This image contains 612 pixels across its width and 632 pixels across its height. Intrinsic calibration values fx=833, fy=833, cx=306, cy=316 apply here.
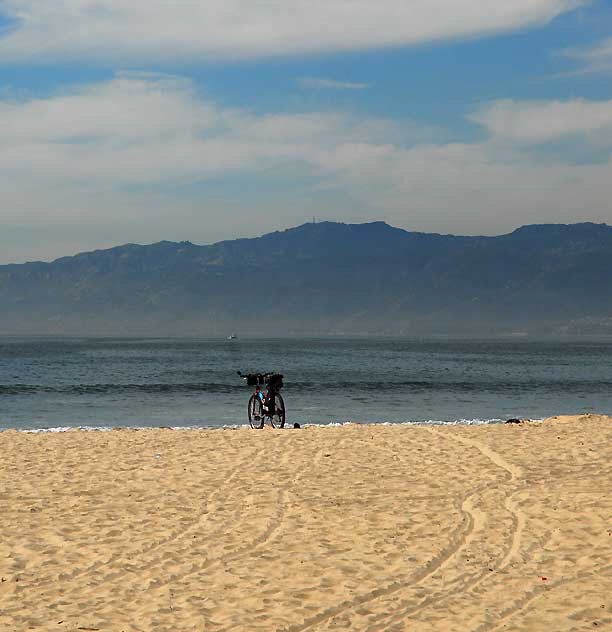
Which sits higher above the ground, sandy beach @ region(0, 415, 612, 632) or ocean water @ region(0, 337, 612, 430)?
sandy beach @ region(0, 415, 612, 632)

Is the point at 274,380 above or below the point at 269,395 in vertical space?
above

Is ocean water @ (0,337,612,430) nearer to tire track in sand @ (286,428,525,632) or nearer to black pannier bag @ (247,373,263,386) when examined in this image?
black pannier bag @ (247,373,263,386)

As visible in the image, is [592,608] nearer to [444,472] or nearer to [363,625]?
[363,625]

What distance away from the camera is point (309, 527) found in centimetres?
1091

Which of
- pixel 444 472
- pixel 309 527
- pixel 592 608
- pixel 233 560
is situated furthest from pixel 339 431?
pixel 592 608

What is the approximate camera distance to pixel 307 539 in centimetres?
1031

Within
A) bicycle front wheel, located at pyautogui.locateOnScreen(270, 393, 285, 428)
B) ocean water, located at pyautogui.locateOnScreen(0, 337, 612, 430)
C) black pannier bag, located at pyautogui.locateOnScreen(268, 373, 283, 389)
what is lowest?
ocean water, located at pyautogui.locateOnScreen(0, 337, 612, 430)

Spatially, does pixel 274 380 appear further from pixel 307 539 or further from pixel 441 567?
pixel 441 567

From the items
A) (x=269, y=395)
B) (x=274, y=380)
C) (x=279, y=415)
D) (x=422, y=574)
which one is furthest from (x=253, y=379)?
(x=422, y=574)

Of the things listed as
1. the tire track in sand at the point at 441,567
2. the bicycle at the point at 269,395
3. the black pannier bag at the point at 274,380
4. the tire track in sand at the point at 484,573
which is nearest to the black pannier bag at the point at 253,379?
the bicycle at the point at 269,395

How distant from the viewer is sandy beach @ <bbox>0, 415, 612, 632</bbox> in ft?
25.5

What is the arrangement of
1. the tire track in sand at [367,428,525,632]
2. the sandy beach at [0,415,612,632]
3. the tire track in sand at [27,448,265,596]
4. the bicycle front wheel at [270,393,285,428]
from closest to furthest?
1. the tire track in sand at [367,428,525,632]
2. the sandy beach at [0,415,612,632]
3. the tire track in sand at [27,448,265,596]
4. the bicycle front wheel at [270,393,285,428]

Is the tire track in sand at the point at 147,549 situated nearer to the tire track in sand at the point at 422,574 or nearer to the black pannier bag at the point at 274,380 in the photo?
the tire track in sand at the point at 422,574

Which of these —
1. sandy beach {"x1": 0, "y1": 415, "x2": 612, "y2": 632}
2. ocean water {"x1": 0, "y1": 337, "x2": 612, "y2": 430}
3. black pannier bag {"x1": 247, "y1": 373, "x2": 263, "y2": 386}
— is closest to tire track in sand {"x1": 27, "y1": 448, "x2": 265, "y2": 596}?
sandy beach {"x1": 0, "y1": 415, "x2": 612, "y2": 632}
